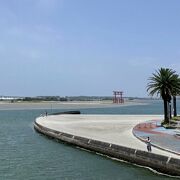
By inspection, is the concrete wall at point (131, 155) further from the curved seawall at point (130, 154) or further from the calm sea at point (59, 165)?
the calm sea at point (59, 165)

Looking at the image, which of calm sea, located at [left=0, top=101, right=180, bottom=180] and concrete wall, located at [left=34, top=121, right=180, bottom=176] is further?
calm sea, located at [left=0, top=101, right=180, bottom=180]

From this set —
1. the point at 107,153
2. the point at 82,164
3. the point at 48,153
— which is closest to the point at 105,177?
the point at 82,164

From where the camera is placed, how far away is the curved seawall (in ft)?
104

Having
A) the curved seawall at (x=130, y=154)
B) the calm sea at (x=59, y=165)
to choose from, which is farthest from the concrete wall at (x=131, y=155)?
the calm sea at (x=59, y=165)

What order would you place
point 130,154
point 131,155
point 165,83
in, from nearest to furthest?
Answer: 1. point 131,155
2. point 130,154
3. point 165,83

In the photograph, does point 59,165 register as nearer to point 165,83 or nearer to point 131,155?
point 131,155

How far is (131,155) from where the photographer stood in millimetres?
36656

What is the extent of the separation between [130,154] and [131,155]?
0.18 metres

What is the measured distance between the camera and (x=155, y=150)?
36.8 m

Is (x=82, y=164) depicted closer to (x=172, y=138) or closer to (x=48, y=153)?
(x=48, y=153)

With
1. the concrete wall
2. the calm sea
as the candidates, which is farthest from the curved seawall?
the calm sea

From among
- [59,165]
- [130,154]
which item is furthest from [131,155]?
[59,165]

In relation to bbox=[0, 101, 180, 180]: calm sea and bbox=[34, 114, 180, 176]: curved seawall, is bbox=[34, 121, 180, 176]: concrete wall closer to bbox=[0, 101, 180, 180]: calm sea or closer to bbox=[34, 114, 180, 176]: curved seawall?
bbox=[34, 114, 180, 176]: curved seawall

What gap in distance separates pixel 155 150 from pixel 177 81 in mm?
29887
